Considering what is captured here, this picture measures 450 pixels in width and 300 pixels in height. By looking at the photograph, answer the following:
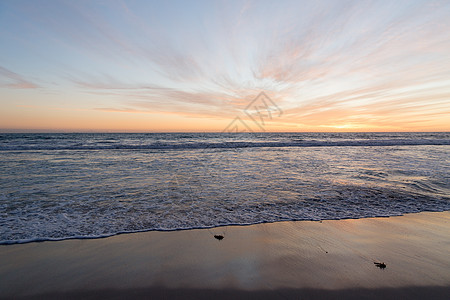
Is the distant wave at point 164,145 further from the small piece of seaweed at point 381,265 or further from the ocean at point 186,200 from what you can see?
the small piece of seaweed at point 381,265

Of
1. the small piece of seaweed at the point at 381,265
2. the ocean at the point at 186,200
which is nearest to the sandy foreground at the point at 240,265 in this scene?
the small piece of seaweed at the point at 381,265

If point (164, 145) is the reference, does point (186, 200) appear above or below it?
above

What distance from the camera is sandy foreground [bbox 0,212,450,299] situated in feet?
8.21

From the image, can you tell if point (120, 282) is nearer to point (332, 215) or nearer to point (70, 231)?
point (70, 231)

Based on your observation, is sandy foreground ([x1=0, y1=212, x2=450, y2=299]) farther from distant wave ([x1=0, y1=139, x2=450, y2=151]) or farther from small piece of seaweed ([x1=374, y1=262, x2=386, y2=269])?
distant wave ([x1=0, y1=139, x2=450, y2=151])

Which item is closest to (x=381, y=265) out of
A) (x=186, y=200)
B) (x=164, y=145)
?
(x=186, y=200)

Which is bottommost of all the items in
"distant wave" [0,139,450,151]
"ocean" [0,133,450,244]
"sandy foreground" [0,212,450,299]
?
"distant wave" [0,139,450,151]

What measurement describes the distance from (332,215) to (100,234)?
16.1 ft

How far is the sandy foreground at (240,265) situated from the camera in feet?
8.21

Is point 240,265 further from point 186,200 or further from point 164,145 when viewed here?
point 164,145

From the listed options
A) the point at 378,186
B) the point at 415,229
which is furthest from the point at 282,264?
the point at 378,186

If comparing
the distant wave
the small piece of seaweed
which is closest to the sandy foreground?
the small piece of seaweed

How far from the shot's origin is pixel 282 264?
301cm

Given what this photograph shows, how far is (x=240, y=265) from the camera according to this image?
9.66 ft
